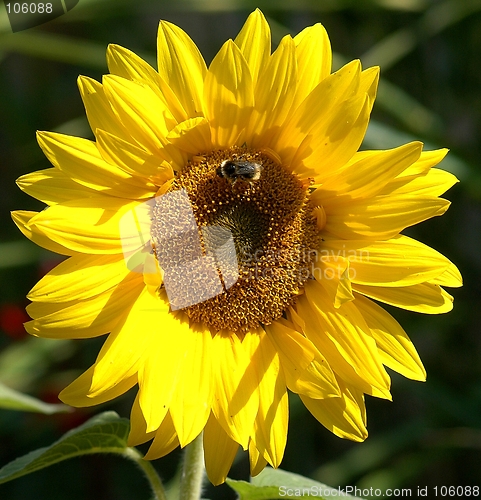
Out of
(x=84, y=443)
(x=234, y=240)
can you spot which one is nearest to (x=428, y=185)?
(x=234, y=240)

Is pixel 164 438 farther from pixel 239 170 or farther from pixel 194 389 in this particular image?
pixel 239 170

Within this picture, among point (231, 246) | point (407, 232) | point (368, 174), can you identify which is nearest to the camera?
point (368, 174)

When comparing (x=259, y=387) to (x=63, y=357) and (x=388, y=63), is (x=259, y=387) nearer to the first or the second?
(x=63, y=357)

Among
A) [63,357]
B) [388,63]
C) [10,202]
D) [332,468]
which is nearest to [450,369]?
[332,468]

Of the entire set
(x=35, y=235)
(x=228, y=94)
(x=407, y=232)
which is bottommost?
(x=407, y=232)

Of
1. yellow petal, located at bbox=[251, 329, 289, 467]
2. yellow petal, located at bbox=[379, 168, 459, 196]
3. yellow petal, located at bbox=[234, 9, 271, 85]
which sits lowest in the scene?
yellow petal, located at bbox=[251, 329, 289, 467]

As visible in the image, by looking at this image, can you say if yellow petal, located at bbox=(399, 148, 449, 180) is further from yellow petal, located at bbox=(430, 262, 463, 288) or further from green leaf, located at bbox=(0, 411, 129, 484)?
green leaf, located at bbox=(0, 411, 129, 484)

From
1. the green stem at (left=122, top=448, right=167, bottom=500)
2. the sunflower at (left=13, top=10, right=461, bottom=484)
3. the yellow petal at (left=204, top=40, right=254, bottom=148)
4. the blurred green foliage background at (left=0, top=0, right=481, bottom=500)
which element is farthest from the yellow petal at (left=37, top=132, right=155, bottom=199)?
the blurred green foliage background at (left=0, top=0, right=481, bottom=500)
